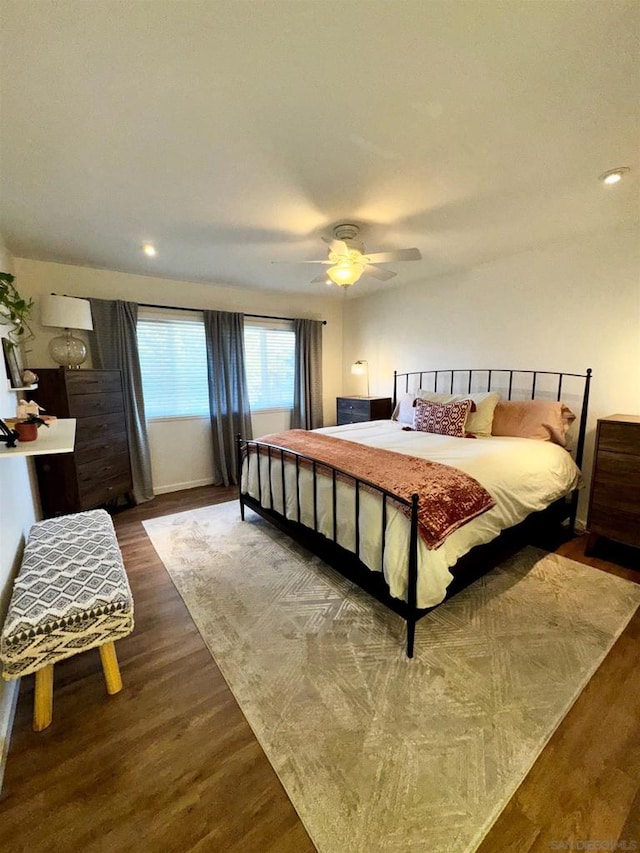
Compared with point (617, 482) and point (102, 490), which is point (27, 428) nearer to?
point (102, 490)

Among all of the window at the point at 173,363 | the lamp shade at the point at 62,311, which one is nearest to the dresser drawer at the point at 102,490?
the window at the point at 173,363

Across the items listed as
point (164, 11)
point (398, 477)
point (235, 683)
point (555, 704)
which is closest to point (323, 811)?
point (235, 683)

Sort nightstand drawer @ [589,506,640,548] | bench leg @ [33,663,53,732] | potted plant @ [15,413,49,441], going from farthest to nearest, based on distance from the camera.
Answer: nightstand drawer @ [589,506,640,548] < potted plant @ [15,413,49,441] < bench leg @ [33,663,53,732]

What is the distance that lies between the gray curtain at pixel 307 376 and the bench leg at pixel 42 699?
3.89 m

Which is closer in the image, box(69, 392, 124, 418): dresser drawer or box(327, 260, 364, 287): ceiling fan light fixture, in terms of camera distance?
box(327, 260, 364, 287): ceiling fan light fixture

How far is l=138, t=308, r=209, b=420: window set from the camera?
392 centimetres

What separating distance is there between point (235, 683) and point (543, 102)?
9.39 feet

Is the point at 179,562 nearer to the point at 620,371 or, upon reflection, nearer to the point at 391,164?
the point at 391,164

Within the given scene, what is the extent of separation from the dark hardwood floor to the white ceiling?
8.29ft

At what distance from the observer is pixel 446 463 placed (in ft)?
7.23

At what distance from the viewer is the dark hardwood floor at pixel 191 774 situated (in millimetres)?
1082

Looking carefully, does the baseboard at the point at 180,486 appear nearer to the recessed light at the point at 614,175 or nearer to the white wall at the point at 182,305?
the white wall at the point at 182,305

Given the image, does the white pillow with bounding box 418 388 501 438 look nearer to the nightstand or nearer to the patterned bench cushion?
the nightstand

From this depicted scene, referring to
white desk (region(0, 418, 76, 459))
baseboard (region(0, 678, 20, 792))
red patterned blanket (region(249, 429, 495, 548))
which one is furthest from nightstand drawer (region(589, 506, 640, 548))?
baseboard (region(0, 678, 20, 792))
